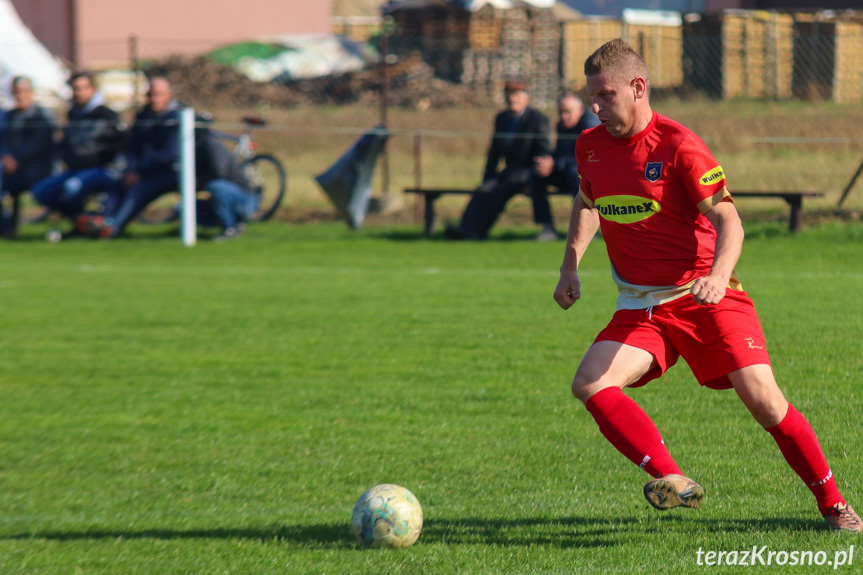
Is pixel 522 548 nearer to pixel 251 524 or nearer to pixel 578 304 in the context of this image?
pixel 251 524

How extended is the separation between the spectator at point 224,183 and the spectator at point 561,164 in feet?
12.9

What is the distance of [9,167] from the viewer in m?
15.0

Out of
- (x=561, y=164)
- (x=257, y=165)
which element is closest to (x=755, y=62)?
(x=257, y=165)

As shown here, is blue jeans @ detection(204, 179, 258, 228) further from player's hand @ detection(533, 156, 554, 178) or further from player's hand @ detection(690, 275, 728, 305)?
player's hand @ detection(690, 275, 728, 305)

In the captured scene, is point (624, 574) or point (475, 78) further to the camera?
point (475, 78)

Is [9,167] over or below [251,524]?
over

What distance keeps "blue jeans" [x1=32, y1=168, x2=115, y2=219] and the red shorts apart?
39.0 ft

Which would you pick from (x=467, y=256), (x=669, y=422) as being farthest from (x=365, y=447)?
(x=467, y=256)

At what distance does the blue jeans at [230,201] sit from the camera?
45.6 feet

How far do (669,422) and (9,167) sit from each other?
12031 mm

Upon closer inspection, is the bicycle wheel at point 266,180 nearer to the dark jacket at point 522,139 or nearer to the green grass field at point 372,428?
the dark jacket at point 522,139

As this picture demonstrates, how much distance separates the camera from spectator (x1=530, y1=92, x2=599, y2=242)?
12398mm

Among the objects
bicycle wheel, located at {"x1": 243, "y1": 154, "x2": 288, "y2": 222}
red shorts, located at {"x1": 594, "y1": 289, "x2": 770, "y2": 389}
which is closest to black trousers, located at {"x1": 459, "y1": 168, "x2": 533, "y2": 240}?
bicycle wheel, located at {"x1": 243, "y1": 154, "x2": 288, "y2": 222}

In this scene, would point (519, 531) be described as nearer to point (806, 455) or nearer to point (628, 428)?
point (628, 428)
